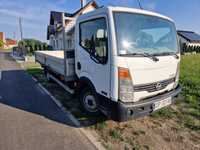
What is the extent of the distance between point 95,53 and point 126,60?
0.83 meters

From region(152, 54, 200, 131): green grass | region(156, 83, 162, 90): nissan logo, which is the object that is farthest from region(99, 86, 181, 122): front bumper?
region(152, 54, 200, 131): green grass

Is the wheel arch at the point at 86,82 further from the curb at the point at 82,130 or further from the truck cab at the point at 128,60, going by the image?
the curb at the point at 82,130

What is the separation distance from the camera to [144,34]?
364 centimetres

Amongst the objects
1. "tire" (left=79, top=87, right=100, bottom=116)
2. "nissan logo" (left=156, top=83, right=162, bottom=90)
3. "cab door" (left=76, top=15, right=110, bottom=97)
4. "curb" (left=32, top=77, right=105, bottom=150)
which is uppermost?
"cab door" (left=76, top=15, right=110, bottom=97)

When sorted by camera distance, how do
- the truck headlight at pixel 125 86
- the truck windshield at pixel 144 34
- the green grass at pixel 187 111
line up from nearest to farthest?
1. the truck headlight at pixel 125 86
2. the truck windshield at pixel 144 34
3. the green grass at pixel 187 111

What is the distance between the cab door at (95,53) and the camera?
11.2 ft

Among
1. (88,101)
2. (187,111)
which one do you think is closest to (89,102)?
(88,101)

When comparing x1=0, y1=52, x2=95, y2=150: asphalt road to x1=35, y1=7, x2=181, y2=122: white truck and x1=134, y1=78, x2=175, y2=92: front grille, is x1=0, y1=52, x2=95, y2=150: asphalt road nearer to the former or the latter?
x1=35, y1=7, x2=181, y2=122: white truck

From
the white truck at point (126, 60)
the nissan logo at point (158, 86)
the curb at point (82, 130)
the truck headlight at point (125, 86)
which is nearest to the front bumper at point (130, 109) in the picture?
the white truck at point (126, 60)

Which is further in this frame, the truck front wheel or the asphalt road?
the truck front wheel

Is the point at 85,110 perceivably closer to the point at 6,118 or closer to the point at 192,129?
the point at 6,118

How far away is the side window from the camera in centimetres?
344

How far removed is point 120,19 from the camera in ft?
10.9

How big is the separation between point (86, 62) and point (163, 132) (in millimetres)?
2190
